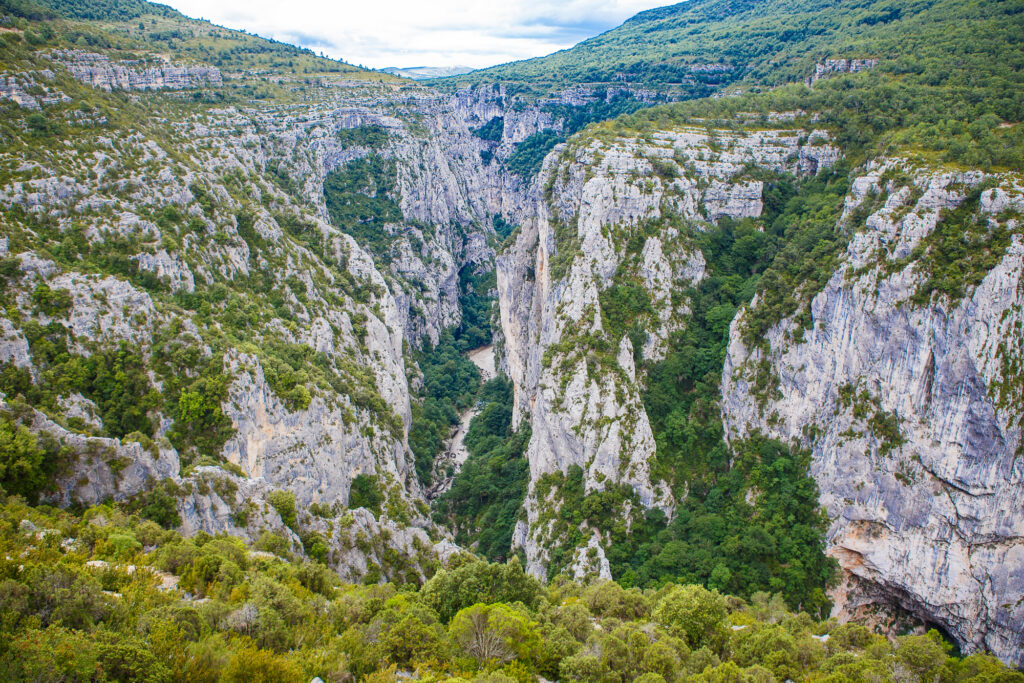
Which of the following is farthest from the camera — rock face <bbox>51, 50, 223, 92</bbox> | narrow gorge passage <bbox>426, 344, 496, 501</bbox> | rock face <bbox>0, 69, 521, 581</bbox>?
narrow gorge passage <bbox>426, 344, 496, 501</bbox>

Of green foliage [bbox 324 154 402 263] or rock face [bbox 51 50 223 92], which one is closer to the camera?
rock face [bbox 51 50 223 92]

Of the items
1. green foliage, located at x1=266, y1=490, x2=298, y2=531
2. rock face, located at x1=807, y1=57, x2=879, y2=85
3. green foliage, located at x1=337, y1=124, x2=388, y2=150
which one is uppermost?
rock face, located at x1=807, y1=57, x2=879, y2=85

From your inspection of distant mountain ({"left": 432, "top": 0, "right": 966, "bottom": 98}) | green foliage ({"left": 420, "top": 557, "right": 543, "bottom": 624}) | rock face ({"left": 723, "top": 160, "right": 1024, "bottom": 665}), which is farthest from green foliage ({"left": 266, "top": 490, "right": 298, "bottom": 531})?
distant mountain ({"left": 432, "top": 0, "right": 966, "bottom": 98})

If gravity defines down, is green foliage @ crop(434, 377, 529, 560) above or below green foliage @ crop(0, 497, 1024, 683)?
below

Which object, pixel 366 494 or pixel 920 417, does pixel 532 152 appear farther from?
→ pixel 920 417

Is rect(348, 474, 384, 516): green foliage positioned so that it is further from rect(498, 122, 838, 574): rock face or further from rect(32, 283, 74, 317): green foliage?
rect(32, 283, 74, 317): green foliage

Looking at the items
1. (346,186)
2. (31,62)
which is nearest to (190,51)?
(346,186)

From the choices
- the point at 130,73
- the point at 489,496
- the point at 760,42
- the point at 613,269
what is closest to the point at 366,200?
the point at 130,73
